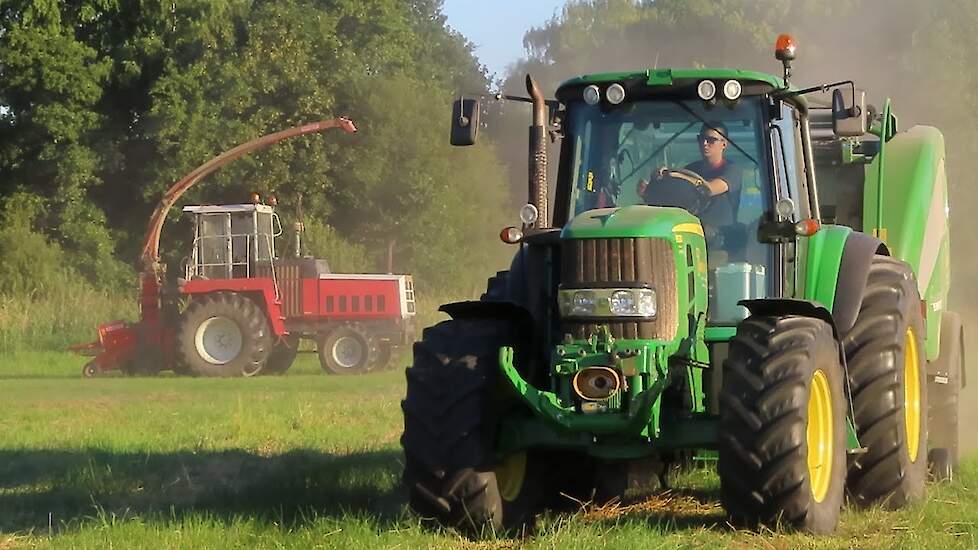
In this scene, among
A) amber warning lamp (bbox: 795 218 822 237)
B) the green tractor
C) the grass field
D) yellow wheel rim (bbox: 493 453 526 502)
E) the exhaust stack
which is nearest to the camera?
the green tractor

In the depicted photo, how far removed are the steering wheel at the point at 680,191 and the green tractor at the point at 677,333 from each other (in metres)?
0.01

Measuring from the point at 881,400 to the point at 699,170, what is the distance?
156 cm

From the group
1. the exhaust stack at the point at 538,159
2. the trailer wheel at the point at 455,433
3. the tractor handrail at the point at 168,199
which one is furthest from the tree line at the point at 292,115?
the trailer wheel at the point at 455,433

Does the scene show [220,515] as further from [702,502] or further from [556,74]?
[556,74]

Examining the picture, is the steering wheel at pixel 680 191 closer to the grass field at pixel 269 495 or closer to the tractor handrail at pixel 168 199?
the grass field at pixel 269 495

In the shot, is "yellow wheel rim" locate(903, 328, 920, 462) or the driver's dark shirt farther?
"yellow wheel rim" locate(903, 328, 920, 462)

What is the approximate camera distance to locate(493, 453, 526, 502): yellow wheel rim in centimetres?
822

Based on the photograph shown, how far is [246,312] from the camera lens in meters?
25.6

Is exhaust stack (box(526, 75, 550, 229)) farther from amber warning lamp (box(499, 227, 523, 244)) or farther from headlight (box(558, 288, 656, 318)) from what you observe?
headlight (box(558, 288, 656, 318))

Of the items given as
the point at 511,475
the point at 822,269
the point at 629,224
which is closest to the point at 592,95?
the point at 629,224

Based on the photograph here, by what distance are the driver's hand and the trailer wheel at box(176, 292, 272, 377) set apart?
17207 mm

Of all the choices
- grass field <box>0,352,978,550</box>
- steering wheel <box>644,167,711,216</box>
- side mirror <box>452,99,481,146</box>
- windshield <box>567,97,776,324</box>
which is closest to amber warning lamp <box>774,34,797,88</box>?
windshield <box>567,97,776,324</box>

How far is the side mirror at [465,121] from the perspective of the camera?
8703mm

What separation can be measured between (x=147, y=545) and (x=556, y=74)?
46886mm
